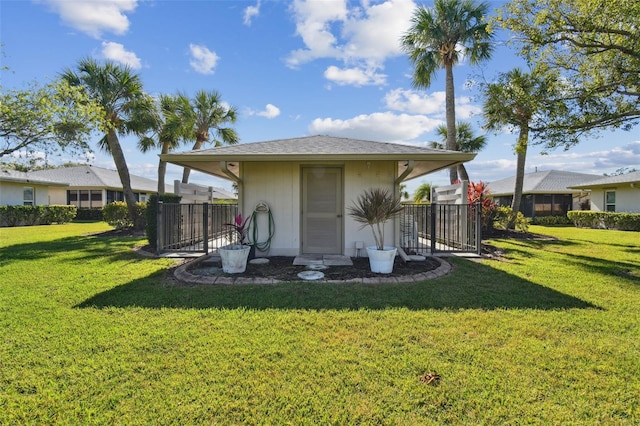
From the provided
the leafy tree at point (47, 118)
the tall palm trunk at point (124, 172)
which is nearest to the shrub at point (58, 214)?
the tall palm trunk at point (124, 172)

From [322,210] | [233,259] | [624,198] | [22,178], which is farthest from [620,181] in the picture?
[22,178]

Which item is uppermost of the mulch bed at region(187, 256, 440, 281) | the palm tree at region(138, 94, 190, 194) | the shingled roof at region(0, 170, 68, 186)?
the palm tree at region(138, 94, 190, 194)

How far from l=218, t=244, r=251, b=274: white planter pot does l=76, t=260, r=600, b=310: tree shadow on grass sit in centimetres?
76

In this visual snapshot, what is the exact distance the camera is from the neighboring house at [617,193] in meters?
17.3

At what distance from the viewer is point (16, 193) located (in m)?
18.8

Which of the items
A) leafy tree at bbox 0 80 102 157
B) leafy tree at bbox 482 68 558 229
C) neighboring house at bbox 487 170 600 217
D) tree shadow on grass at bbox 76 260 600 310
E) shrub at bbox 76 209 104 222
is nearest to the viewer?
tree shadow on grass at bbox 76 260 600 310

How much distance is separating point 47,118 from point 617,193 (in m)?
27.6

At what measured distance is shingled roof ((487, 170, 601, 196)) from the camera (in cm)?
2189

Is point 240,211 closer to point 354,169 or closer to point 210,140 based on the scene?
point 354,169

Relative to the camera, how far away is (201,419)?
207 centimetres

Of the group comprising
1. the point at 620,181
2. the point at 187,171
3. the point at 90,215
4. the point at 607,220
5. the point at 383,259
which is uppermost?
the point at 187,171

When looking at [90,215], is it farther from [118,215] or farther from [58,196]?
[118,215]

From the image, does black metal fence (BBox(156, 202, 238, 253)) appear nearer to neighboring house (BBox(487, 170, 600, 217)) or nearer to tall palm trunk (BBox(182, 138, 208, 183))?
tall palm trunk (BBox(182, 138, 208, 183))

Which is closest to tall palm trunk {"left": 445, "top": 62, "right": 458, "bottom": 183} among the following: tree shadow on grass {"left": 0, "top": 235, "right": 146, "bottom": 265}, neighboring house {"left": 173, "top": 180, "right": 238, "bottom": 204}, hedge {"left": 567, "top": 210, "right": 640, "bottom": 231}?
neighboring house {"left": 173, "top": 180, "right": 238, "bottom": 204}
